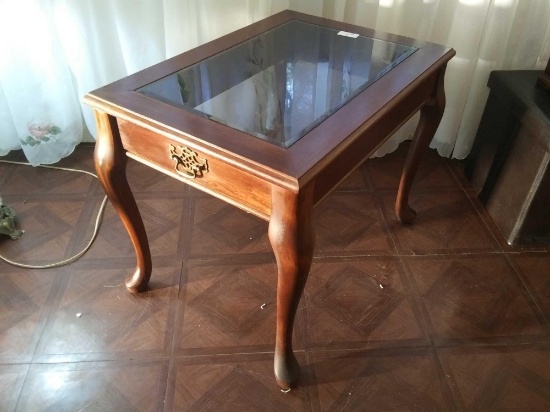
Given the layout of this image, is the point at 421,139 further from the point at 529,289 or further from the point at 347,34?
the point at 529,289

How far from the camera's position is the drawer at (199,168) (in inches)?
30.9

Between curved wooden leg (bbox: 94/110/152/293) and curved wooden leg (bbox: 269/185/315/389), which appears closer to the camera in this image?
curved wooden leg (bbox: 269/185/315/389)

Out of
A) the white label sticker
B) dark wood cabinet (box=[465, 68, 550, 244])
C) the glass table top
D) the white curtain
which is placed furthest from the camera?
the white curtain

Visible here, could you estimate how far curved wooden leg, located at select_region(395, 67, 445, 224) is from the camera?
1.14 metres

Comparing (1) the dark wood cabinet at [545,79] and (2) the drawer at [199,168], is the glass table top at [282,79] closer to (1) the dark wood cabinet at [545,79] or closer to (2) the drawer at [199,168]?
(2) the drawer at [199,168]

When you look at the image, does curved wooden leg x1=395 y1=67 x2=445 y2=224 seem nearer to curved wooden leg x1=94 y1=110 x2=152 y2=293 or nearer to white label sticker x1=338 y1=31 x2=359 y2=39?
white label sticker x1=338 y1=31 x2=359 y2=39

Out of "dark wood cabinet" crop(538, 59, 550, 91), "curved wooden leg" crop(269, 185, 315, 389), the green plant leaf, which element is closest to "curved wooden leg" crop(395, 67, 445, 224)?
"dark wood cabinet" crop(538, 59, 550, 91)

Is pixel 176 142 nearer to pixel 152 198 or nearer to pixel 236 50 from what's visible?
pixel 236 50

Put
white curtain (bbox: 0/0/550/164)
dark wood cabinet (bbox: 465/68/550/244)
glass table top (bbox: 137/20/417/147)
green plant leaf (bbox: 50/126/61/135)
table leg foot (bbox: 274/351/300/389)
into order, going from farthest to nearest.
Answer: green plant leaf (bbox: 50/126/61/135), white curtain (bbox: 0/0/550/164), dark wood cabinet (bbox: 465/68/550/244), table leg foot (bbox: 274/351/300/389), glass table top (bbox: 137/20/417/147)

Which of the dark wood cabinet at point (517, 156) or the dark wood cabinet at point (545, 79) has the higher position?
the dark wood cabinet at point (545, 79)

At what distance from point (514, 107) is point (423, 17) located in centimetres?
37

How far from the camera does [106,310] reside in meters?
1.17

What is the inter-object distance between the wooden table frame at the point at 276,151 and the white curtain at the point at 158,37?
1.29 feet

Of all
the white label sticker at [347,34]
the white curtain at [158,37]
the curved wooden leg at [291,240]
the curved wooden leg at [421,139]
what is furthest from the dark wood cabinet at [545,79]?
the curved wooden leg at [291,240]
